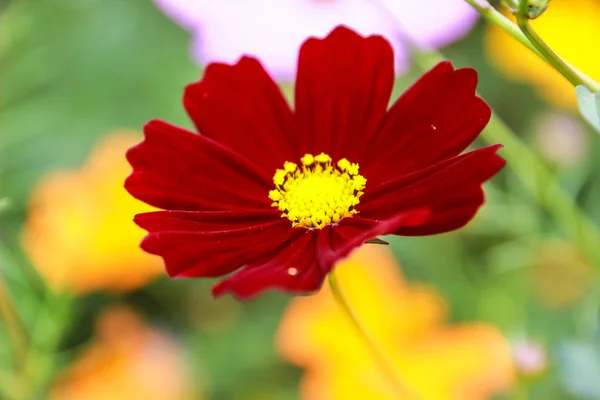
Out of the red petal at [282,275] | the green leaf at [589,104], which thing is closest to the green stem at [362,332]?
the red petal at [282,275]

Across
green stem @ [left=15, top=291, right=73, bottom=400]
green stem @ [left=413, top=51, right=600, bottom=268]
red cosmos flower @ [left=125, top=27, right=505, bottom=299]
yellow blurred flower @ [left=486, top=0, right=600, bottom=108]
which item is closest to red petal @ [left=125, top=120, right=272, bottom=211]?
red cosmos flower @ [left=125, top=27, right=505, bottom=299]

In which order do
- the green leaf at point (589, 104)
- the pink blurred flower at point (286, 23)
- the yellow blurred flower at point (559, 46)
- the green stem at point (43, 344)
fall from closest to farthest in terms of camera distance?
the green leaf at point (589, 104) → the green stem at point (43, 344) → the pink blurred flower at point (286, 23) → the yellow blurred flower at point (559, 46)

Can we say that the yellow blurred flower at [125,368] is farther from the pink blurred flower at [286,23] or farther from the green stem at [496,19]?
the green stem at [496,19]

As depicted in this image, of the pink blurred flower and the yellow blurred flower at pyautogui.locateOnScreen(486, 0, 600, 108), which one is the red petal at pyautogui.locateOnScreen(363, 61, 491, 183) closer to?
the pink blurred flower

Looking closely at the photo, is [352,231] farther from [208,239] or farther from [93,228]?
[93,228]

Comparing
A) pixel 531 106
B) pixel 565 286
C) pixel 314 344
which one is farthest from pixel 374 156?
pixel 531 106

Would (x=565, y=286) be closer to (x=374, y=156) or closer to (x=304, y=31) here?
(x=304, y=31)
